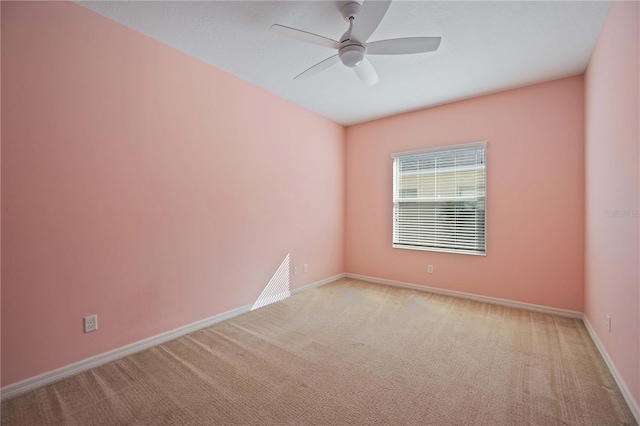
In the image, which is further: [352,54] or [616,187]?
[352,54]

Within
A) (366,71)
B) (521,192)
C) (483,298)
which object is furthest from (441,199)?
(366,71)

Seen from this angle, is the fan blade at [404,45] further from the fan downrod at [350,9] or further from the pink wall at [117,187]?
the pink wall at [117,187]

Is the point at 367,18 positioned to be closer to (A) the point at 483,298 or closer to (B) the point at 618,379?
(B) the point at 618,379

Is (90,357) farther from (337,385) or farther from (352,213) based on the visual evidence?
(352,213)

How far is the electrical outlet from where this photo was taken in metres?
2.16

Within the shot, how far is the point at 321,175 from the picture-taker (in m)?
4.55

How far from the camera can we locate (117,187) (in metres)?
2.33

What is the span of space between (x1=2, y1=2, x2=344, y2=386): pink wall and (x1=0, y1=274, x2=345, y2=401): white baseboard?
0.05 meters

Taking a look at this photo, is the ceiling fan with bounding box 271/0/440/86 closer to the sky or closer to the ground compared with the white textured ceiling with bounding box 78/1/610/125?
closer to the ground

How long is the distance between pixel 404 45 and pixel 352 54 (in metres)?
0.39

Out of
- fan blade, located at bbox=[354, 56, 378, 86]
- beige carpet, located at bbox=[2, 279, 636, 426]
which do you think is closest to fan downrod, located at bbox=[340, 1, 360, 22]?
fan blade, located at bbox=[354, 56, 378, 86]

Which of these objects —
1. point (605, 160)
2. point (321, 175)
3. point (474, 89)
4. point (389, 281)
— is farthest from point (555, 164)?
point (321, 175)

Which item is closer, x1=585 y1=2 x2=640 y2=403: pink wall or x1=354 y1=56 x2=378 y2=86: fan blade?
x1=585 y1=2 x2=640 y2=403: pink wall

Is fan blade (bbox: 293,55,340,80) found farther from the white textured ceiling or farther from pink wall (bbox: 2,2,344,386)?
pink wall (bbox: 2,2,344,386)
